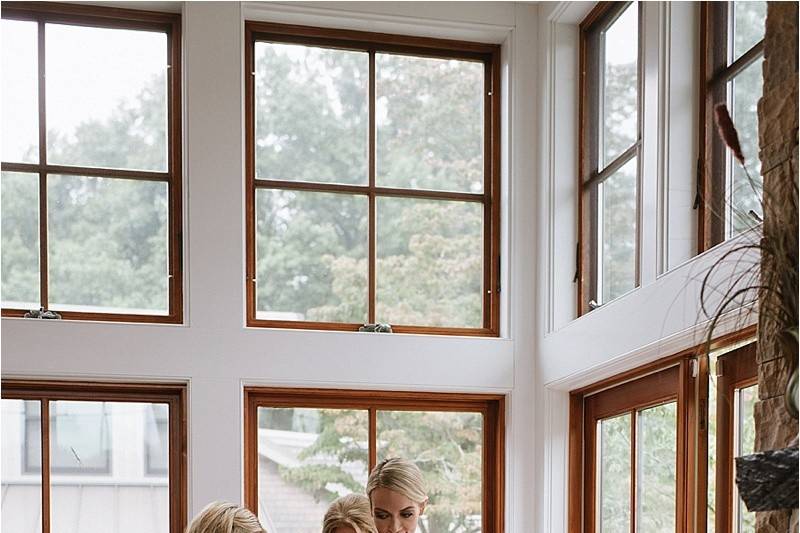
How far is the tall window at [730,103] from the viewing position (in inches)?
128

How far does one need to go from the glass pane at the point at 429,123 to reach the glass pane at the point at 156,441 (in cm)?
130

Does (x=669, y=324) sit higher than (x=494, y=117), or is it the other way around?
(x=494, y=117)

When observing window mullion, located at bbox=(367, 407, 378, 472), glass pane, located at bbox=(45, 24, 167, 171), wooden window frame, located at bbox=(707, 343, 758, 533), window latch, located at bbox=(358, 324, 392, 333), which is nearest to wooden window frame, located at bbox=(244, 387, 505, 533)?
window mullion, located at bbox=(367, 407, 378, 472)

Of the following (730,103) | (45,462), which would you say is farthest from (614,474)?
(45,462)

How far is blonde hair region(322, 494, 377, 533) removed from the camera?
11.0 ft

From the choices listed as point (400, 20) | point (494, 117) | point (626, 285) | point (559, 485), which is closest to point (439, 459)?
point (559, 485)

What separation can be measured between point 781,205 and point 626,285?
1589mm

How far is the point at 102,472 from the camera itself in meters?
4.34

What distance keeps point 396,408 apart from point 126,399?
1071 mm

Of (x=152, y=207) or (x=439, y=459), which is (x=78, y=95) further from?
(x=439, y=459)

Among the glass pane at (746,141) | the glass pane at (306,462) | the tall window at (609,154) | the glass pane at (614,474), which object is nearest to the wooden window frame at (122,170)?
the glass pane at (306,462)

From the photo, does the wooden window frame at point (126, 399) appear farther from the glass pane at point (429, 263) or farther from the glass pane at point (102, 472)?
the glass pane at point (429, 263)

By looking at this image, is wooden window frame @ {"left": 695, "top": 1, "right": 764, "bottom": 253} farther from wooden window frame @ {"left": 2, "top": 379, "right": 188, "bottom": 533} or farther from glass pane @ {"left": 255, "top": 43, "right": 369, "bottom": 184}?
wooden window frame @ {"left": 2, "top": 379, "right": 188, "bottom": 533}

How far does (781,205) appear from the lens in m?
2.45
